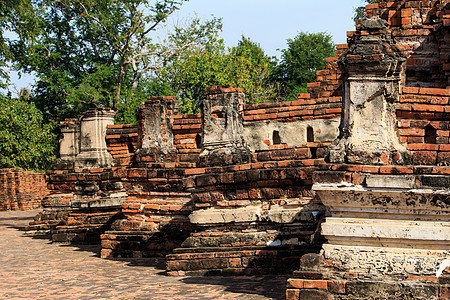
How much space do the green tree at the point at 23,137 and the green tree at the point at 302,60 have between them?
14.0 meters

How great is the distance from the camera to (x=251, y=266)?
635 cm

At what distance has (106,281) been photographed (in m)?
6.64

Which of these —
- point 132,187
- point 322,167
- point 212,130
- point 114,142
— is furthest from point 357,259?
point 114,142

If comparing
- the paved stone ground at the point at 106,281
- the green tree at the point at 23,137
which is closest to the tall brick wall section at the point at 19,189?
the green tree at the point at 23,137

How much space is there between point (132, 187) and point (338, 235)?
15.5 feet

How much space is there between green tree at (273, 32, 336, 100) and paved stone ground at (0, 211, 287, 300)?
88.0ft

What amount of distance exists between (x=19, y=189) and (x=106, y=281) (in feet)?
58.4

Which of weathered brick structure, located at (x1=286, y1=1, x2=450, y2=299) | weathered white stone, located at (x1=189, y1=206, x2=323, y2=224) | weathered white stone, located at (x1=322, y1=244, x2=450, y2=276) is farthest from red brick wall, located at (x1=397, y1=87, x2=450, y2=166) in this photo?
weathered white stone, located at (x1=322, y1=244, x2=450, y2=276)

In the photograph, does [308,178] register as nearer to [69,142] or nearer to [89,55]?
[69,142]

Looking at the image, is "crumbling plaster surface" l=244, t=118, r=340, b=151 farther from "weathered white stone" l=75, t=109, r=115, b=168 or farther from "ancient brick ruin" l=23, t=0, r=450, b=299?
"weathered white stone" l=75, t=109, r=115, b=168

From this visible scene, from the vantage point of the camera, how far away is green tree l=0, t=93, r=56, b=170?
2422cm

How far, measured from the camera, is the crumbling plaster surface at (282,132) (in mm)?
7730

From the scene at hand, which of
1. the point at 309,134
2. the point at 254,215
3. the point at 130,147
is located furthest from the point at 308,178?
the point at 130,147

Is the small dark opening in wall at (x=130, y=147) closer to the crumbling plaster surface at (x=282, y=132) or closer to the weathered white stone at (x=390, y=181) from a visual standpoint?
the crumbling plaster surface at (x=282, y=132)
